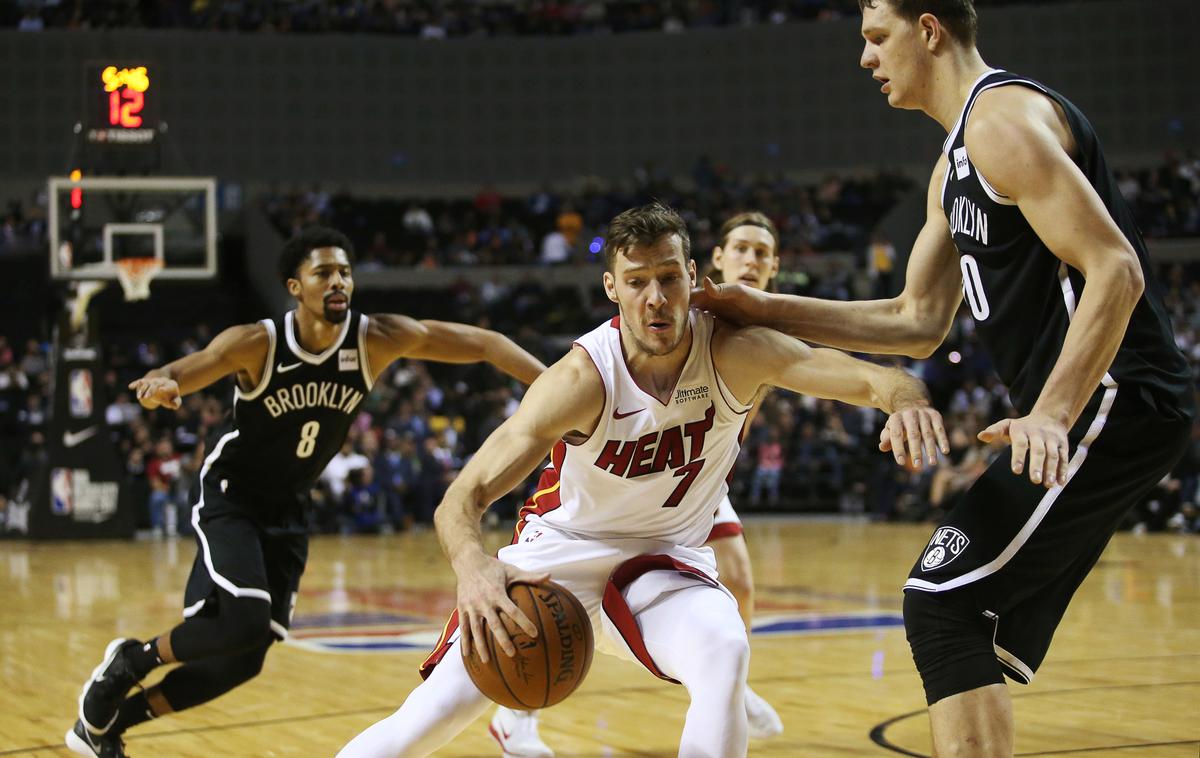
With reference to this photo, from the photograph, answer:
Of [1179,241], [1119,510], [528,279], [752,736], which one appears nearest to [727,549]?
[752,736]

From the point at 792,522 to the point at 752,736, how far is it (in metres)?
13.2

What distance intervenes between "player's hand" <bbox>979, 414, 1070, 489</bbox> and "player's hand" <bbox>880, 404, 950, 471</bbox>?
18 centimetres

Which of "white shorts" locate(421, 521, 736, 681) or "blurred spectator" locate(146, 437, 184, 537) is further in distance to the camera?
"blurred spectator" locate(146, 437, 184, 537)

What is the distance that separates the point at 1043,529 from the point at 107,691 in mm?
3436

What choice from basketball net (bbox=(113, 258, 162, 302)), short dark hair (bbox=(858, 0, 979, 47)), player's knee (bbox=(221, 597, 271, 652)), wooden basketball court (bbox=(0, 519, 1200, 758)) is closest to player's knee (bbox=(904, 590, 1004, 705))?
short dark hair (bbox=(858, 0, 979, 47))

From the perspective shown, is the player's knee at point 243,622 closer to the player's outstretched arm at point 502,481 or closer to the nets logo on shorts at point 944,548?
the player's outstretched arm at point 502,481

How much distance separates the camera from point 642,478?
367 cm

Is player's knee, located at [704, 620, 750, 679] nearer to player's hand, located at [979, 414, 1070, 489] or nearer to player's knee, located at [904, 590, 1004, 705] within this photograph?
player's knee, located at [904, 590, 1004, 705]

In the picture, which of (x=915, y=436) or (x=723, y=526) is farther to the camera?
(x=723, y=526)

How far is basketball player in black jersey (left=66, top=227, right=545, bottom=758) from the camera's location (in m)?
4.87

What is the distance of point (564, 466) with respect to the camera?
3785 mm

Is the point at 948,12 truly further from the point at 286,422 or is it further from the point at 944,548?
the point at 286,422

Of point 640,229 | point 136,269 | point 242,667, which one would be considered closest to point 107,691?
point 242,667

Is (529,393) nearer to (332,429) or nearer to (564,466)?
(564,466)
